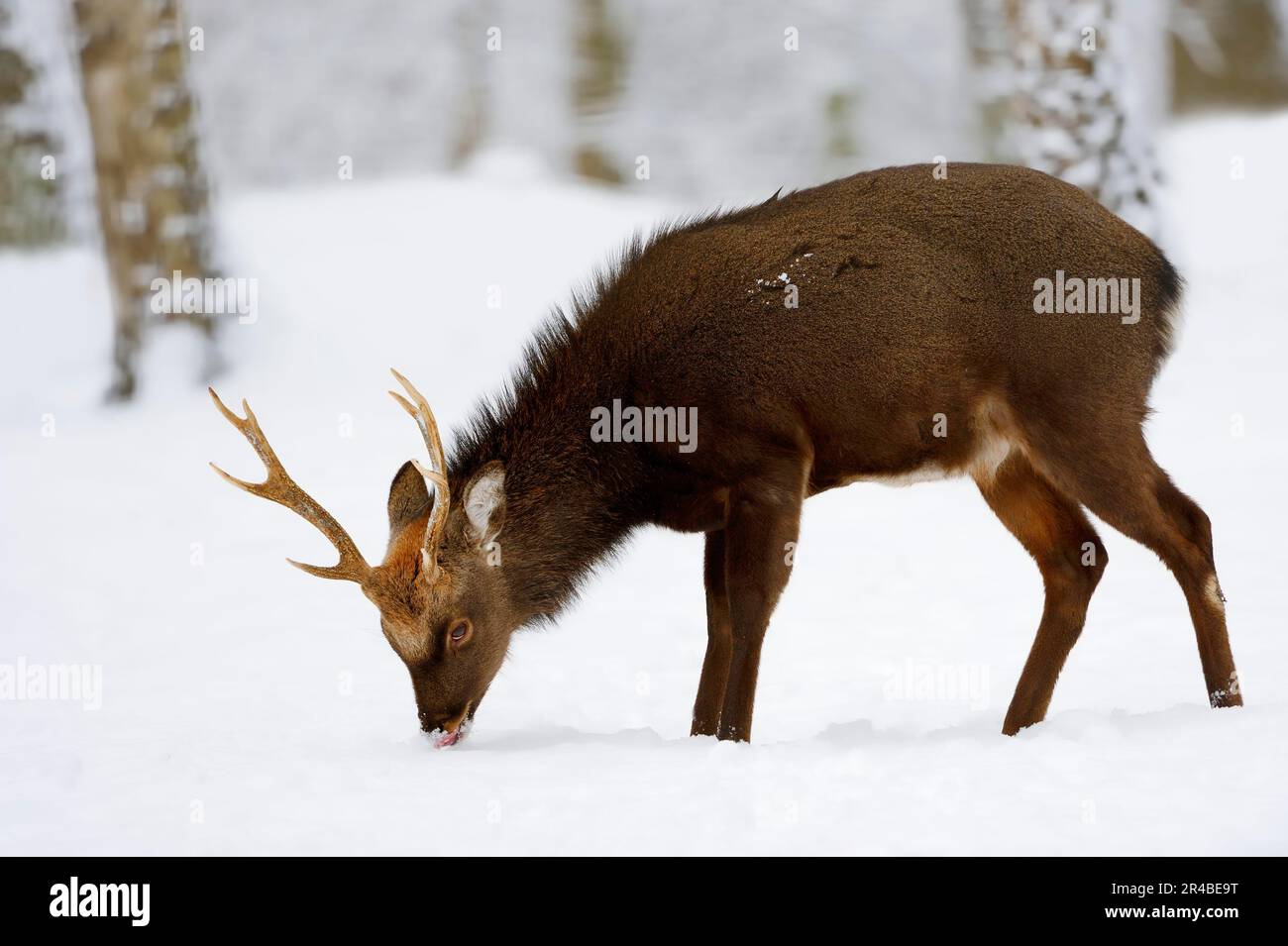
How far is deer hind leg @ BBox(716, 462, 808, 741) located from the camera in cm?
547

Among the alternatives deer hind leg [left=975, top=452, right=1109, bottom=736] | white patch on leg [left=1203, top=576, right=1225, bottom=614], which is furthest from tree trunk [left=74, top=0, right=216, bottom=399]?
white patch on leg [left=1203, top=576, right=1225, bottom=614]

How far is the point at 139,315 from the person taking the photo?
40.5 ft

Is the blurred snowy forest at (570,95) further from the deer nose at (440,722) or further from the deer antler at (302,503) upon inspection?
the deer nose at (440,722)

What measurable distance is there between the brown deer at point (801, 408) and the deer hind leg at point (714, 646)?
24 cm

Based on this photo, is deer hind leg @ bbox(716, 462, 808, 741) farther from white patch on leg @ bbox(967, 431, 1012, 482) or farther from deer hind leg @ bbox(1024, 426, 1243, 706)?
deer hind leg @ bbox(1024, 426, 1243, 706)

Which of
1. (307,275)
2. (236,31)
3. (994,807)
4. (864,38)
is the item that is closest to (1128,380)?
(994,807)

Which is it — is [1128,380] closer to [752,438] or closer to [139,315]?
[752,438]

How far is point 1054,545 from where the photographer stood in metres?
6.07

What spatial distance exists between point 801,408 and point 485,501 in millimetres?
1169

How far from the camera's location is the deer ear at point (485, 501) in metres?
5.59

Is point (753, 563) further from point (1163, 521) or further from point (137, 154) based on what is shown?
point (137, 154)

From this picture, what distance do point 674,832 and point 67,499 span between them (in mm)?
7713

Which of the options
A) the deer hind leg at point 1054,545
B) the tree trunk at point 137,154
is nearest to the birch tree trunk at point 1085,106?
the deer hind leg at point 1054,545

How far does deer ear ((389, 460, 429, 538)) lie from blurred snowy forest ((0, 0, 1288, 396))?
23.2 ft
